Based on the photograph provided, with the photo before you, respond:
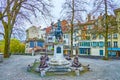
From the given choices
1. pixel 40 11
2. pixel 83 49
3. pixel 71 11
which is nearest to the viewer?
pixel 40 11

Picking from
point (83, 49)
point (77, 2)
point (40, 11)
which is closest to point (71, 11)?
point (77, 2)

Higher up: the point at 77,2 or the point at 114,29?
the point at 77,2

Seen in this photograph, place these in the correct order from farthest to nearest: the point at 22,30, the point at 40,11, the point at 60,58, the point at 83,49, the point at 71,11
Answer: the point at 83,49, the point at 71,11, the point at 22,30, the point at 40,11, the point at 60,58

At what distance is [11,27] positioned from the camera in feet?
96.4

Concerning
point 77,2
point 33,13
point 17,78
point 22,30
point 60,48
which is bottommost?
point 17,78

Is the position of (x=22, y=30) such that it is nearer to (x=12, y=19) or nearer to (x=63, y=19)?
(x=12, y=19)

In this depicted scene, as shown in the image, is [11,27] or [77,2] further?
[77,2]

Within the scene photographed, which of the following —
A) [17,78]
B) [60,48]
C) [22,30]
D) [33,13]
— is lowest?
[17,78]

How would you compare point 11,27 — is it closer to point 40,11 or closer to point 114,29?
point 40,11

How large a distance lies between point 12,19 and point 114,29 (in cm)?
1524

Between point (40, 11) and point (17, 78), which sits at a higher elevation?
point (40, 11)

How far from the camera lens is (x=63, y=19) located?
32.9 m

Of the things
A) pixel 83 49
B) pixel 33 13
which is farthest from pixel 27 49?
pixel 33 13

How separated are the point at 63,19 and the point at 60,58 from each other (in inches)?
595
